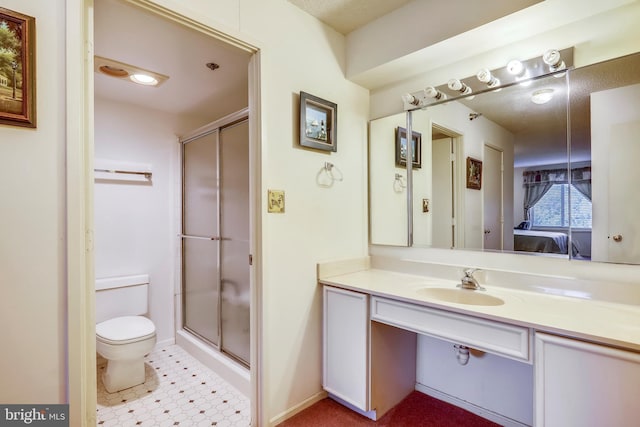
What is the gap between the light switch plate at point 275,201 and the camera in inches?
65.4

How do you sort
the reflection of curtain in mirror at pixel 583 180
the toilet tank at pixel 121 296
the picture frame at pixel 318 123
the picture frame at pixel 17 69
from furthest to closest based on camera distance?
the toilet tank at pixel 121 296, the picture frame at pixel 318 123, the reflection of curtain in mirror at pixel 583 180, the picture frame at pixel 17 69

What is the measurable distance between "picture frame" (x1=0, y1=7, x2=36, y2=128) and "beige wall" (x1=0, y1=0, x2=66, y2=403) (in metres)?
0.02

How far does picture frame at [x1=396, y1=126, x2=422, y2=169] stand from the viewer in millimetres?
2086

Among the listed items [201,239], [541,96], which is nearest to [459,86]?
[541,96]

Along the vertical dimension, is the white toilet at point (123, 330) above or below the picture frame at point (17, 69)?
below

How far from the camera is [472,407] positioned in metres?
1.81

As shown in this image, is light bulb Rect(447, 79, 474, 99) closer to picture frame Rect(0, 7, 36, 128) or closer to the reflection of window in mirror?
the reflection of window in mirror

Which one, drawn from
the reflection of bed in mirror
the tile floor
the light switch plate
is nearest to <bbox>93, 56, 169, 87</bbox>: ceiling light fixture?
the light switch plate

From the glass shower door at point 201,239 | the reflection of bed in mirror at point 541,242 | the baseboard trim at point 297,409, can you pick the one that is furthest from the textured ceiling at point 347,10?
the baseboard trim at point 297,409

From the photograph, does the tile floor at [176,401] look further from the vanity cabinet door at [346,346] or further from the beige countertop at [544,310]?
the beige countertop at [544,310]

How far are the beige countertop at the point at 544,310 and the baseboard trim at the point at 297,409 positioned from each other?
70 cm

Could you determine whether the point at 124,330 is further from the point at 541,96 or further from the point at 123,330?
the point at 541,96

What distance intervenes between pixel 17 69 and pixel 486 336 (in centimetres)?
193

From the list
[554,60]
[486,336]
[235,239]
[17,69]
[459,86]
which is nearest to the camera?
[17,69]
